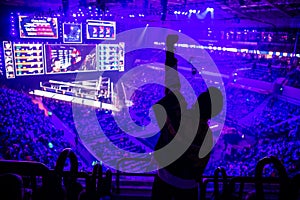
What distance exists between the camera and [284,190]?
1.91m

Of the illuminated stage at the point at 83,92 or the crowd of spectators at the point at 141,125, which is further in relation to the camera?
the illuminated stage at the point at 83,92

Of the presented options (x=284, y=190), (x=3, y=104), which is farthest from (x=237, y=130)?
(x=284, y=190)

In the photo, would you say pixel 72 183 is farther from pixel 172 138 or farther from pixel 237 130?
pixel 237 130

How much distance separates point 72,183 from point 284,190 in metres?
1.64

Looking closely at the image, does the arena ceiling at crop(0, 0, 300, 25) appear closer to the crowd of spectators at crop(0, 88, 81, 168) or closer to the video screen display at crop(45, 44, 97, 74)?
the video screen display at crop(45, 44, 97, 74)

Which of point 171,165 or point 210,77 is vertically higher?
point 171,165

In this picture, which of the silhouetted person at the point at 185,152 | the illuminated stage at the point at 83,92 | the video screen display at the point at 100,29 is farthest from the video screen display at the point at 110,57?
the silhouetted person at the point at 185,152

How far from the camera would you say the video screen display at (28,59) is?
11.6 metres

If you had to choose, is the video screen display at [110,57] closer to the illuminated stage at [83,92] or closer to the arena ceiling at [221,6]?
the illuminated stage at [83,92]

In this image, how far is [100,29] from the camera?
44.5 feet

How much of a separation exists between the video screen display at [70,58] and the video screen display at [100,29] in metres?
0.60

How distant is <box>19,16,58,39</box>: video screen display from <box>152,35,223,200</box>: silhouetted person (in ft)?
37.1

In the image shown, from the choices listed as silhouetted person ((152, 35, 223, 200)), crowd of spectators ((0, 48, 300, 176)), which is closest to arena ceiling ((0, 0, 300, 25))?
crowd of spectators ((0, 48, 300, 176))

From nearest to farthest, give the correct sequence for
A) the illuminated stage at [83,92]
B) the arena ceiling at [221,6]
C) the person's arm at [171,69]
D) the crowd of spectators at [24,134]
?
the person's arm at [171,69] < the crowd of spectators at [24,134] < the arena ceiling at [221,6] < the illuminated stage at [83,92]
